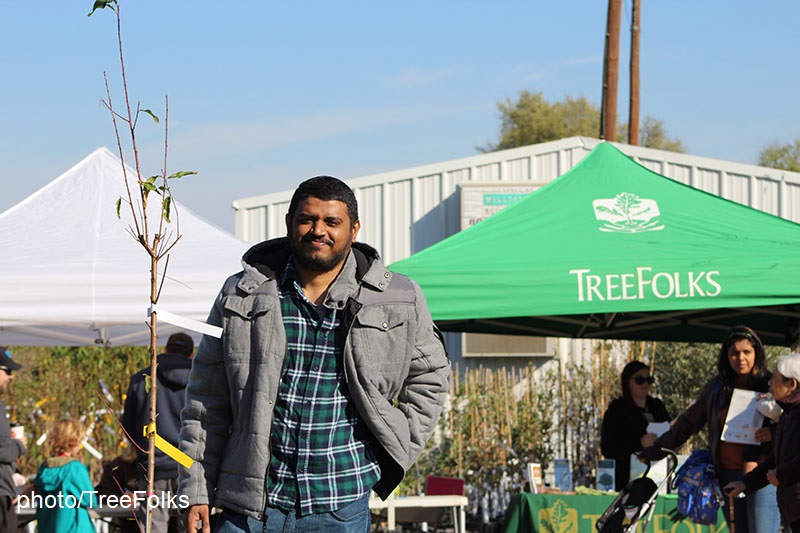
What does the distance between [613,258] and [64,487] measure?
11.7 feet

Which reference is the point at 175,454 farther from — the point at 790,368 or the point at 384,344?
the point at 790,368

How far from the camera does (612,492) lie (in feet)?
24.7

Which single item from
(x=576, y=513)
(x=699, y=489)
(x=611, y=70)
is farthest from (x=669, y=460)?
(x=611, y=70)

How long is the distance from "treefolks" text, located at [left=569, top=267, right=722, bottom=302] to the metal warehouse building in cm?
652

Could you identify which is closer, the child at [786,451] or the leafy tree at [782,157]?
the child at [786,451]

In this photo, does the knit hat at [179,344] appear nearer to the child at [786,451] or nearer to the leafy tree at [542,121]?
the child at [786,451]

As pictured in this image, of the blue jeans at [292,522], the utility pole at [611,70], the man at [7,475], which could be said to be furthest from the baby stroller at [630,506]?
the utility pole at [611,70]

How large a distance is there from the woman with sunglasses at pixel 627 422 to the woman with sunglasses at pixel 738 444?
1373 millimetres

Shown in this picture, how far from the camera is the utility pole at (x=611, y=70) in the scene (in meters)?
15.6

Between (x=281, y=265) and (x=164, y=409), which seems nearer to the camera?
(x=281, y=265)

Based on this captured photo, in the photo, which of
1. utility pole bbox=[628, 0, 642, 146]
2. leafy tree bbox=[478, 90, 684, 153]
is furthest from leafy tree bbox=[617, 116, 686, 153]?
utility pole bbox=[628, 0, 642, 146]

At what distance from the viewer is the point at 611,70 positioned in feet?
51.4

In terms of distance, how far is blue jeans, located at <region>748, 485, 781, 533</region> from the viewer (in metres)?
6.04

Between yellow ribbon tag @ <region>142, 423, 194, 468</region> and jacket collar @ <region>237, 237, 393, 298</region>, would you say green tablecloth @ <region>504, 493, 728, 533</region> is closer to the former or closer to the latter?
jacket collar @ <region>237, 237, 393, 298</region>
